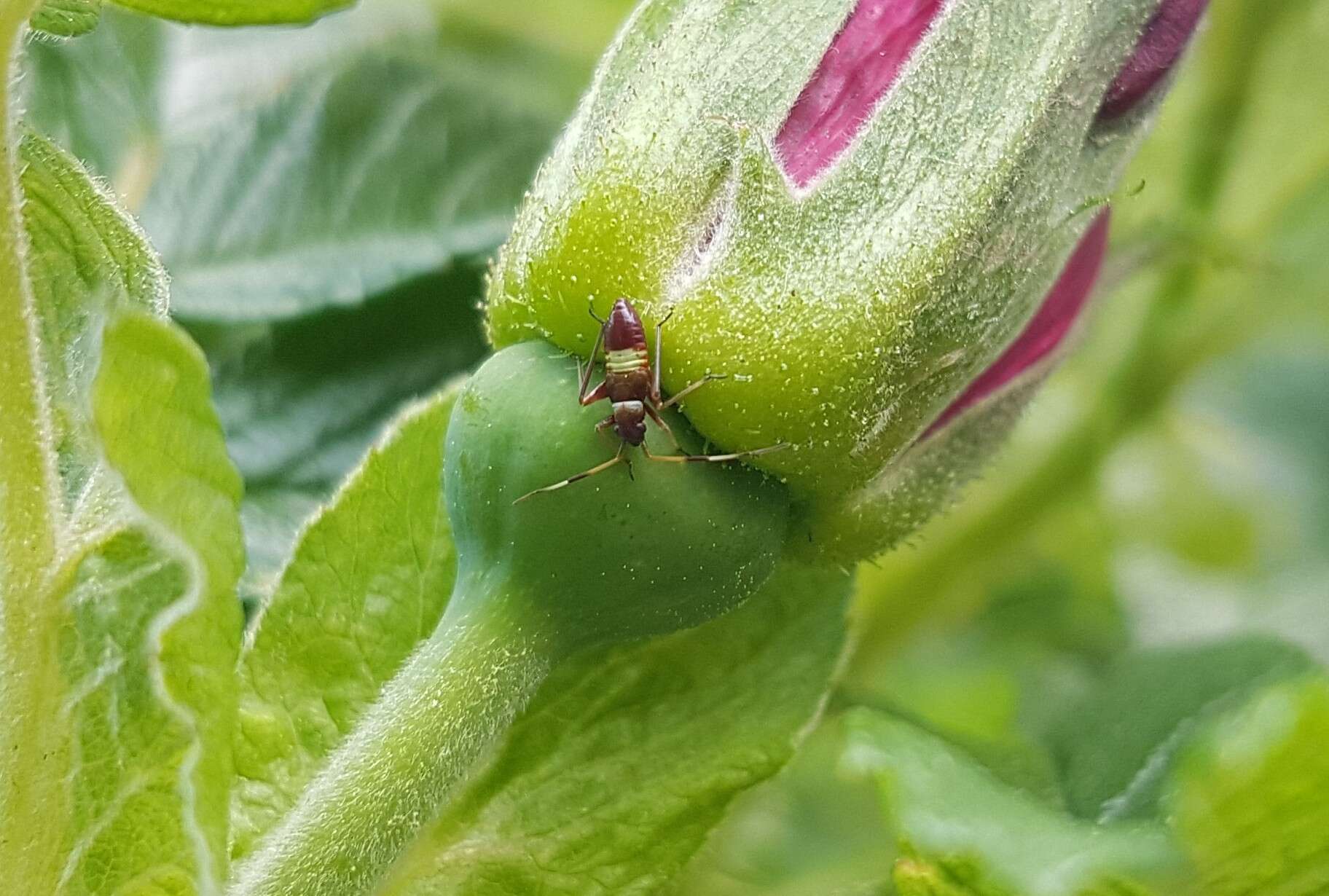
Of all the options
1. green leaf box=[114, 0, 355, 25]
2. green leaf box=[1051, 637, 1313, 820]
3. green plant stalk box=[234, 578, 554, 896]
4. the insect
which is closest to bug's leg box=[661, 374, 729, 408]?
the insect

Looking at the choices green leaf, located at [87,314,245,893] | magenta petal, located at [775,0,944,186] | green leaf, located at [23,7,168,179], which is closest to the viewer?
green leaf, located at [87,314,245,893]

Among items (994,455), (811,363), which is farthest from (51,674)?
(994,455)

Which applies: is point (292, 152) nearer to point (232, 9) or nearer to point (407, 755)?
point (232, 9)

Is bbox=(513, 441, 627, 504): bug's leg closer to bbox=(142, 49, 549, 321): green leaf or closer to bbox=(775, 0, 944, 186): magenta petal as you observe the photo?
bbox=(775, 0, 944, 186): magenta petal

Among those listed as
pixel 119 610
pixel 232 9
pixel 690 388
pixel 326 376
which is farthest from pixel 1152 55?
pixel 326 376

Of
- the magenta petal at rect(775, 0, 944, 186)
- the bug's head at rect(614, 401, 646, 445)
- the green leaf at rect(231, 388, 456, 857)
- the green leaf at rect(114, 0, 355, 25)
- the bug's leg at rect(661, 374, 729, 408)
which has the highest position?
the magenta petal at rect(775, 0, 944, 186)

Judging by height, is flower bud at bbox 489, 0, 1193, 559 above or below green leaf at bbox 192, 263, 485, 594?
above

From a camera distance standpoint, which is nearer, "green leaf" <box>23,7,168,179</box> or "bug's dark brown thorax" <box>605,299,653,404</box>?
"bug's dark brown thorax" <box>605,299,653,404</box>

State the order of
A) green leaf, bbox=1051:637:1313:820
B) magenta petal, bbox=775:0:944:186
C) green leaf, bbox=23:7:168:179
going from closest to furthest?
magenta petal, bbox=775:0:944:186, green leaf, bbox=1051:637:1313:820, green leaf, bbox=23:7:168:179
